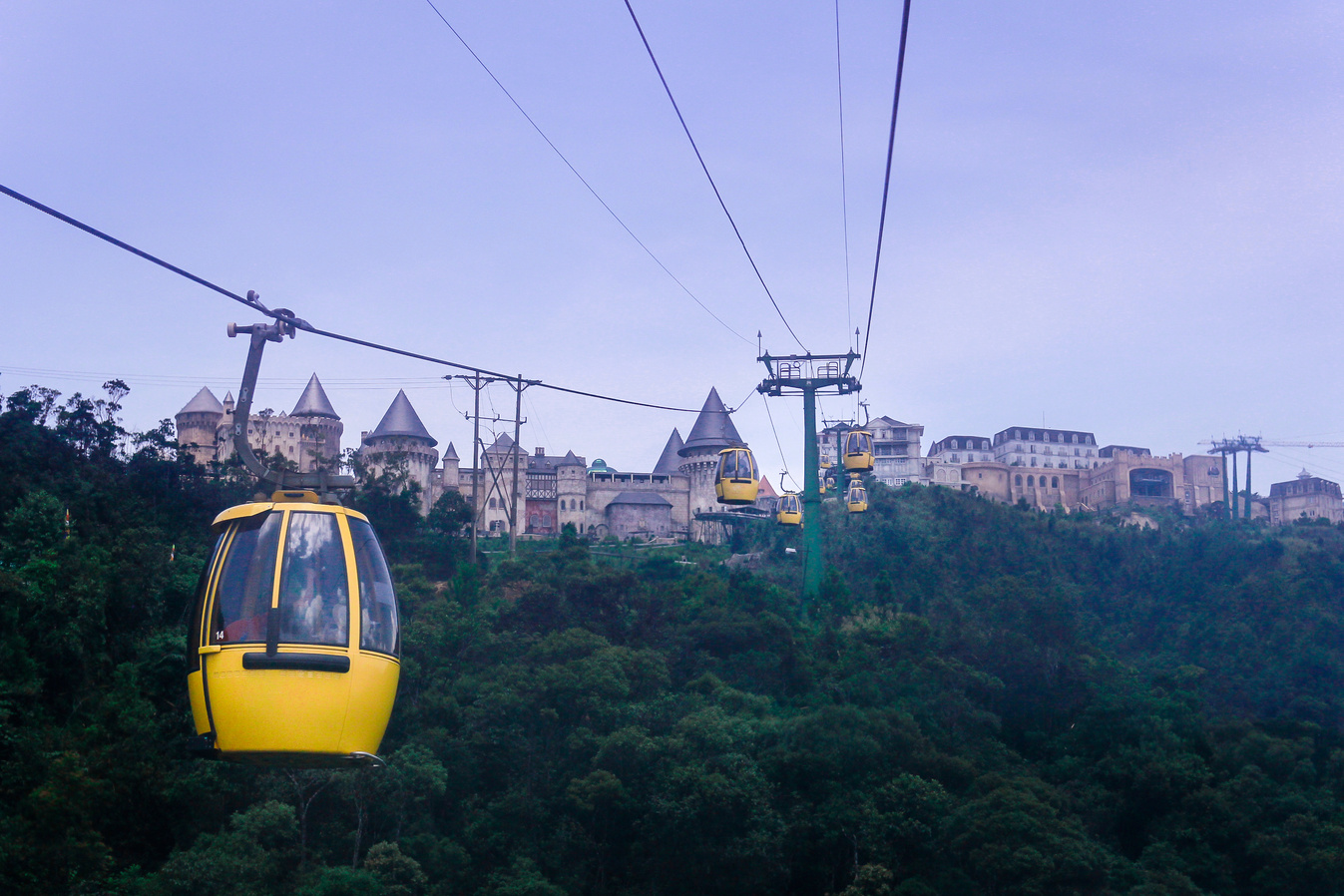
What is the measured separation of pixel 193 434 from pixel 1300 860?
68.9m

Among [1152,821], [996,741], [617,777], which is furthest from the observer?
[996,741]

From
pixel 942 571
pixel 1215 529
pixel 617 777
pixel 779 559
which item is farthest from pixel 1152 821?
pixel 1215 529

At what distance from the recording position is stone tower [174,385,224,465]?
79.5 m

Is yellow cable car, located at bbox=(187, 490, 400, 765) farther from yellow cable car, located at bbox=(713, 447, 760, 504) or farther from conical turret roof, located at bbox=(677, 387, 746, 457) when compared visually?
conical turret roof, located at bbox=(677, 387, 746, 457)

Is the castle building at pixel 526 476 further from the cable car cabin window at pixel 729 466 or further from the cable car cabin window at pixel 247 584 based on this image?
the cable car cabin window at pixel 247 584

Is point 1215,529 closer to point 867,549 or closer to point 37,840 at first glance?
point 867,549

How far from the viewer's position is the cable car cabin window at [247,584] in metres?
9.71

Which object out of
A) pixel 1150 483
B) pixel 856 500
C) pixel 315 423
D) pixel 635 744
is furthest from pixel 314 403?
pixel 1150 483

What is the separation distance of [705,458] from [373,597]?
244 feet

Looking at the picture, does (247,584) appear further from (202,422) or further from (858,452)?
(202,422)

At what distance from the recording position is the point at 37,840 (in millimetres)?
28359

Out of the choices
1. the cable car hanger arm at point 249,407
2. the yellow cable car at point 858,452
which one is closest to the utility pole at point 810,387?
the yellow cable car at point 858,452

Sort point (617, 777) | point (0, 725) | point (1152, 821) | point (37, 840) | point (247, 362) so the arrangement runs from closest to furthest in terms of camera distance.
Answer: point (247, 362), point (37, 840), point (0, 725), point (617, 777), point (1152, 821)

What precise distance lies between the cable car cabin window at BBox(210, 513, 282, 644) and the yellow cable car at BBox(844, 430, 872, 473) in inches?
1216
